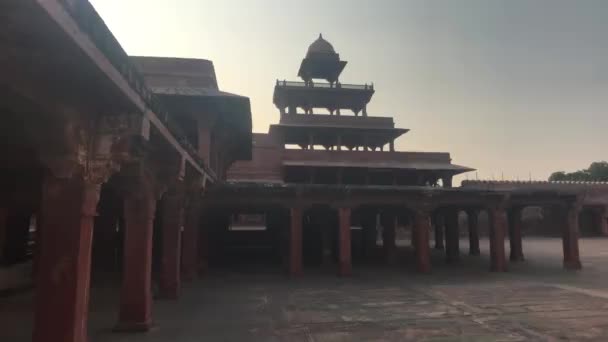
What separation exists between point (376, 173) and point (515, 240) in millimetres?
9699

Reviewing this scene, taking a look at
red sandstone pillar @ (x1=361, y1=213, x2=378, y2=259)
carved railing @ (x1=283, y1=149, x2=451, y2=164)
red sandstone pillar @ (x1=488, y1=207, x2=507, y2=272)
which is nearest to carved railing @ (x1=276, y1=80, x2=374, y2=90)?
carved railing @ (x1=283, y1=149, x2=451, y2=164)

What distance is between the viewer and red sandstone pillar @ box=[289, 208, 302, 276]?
15.7 m

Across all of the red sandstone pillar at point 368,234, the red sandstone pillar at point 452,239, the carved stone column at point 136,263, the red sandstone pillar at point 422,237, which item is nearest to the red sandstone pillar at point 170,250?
the carved stone column at point 136,263

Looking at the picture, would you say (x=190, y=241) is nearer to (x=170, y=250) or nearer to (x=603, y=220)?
(x=170, y=250)

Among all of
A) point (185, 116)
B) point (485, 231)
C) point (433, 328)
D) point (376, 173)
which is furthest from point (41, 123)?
point (485, 231)

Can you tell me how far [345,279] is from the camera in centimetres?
1529

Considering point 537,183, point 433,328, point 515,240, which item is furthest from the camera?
point 537,183

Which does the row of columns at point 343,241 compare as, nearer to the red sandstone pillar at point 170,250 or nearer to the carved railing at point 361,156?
the red sandstone pillar at point 170,250

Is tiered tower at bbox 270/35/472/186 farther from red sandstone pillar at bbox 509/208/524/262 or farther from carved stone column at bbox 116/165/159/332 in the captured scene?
carved stone column at bbox 116/165/159/332

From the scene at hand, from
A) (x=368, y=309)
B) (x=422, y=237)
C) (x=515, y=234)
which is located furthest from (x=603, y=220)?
(x=368, y=309)

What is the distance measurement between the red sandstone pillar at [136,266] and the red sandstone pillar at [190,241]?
5695mm

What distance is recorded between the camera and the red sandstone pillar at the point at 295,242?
15.7 meters

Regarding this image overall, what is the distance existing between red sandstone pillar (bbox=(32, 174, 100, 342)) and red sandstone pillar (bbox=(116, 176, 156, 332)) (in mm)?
3147

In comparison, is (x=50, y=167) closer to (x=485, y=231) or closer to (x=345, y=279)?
(x=345, y=279)
